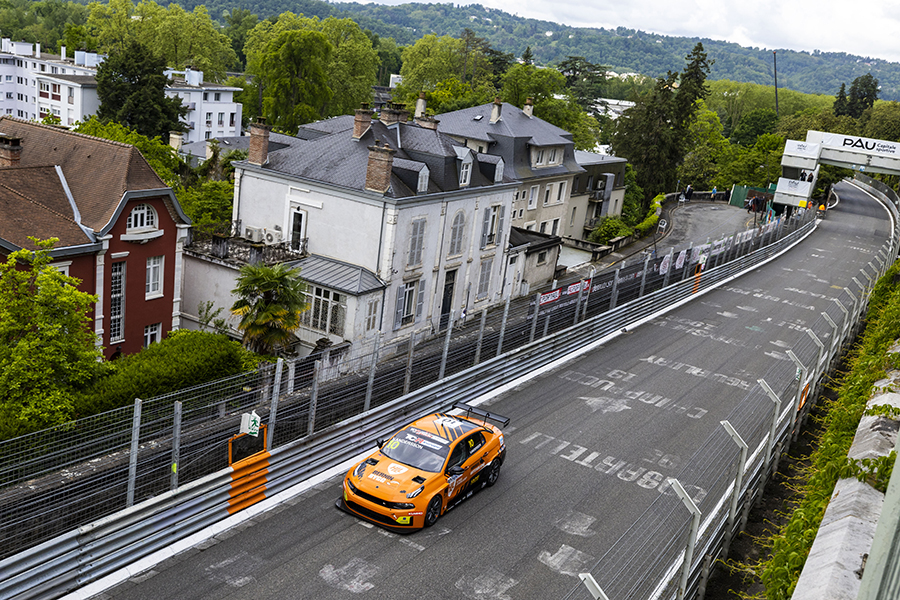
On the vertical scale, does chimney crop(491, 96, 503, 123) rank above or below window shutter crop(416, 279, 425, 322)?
above

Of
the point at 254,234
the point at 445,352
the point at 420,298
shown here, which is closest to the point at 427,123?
the point at 420,298

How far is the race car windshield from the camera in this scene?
15266 millimetres

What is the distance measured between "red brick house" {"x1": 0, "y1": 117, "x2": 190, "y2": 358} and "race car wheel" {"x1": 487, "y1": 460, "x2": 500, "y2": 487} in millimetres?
14821

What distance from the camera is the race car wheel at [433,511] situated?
48.8ft

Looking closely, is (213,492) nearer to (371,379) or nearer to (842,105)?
(371,379)

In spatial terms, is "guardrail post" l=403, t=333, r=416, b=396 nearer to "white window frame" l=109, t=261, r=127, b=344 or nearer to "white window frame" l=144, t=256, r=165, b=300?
"white window frame" l=109, t=261, r=127, b=344

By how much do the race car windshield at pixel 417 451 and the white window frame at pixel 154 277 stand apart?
15.0 m

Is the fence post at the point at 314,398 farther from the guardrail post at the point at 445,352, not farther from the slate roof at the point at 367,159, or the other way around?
the slate roof at the point at 367,159

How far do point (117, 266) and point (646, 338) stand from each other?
18.7 m

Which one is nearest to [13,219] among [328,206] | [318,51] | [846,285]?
[328,206]

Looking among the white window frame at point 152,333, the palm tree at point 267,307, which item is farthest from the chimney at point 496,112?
the palm tree at point 267,307

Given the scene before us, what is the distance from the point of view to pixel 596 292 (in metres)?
27.6

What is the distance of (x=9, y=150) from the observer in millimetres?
26422

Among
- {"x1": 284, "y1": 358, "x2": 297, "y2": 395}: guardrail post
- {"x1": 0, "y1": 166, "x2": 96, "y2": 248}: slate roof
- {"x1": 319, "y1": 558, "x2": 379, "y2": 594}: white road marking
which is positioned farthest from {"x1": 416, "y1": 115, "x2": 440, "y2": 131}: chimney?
{"x1": 319, "y1": 558, "x2": 379, "y2": 594}: white road marking
